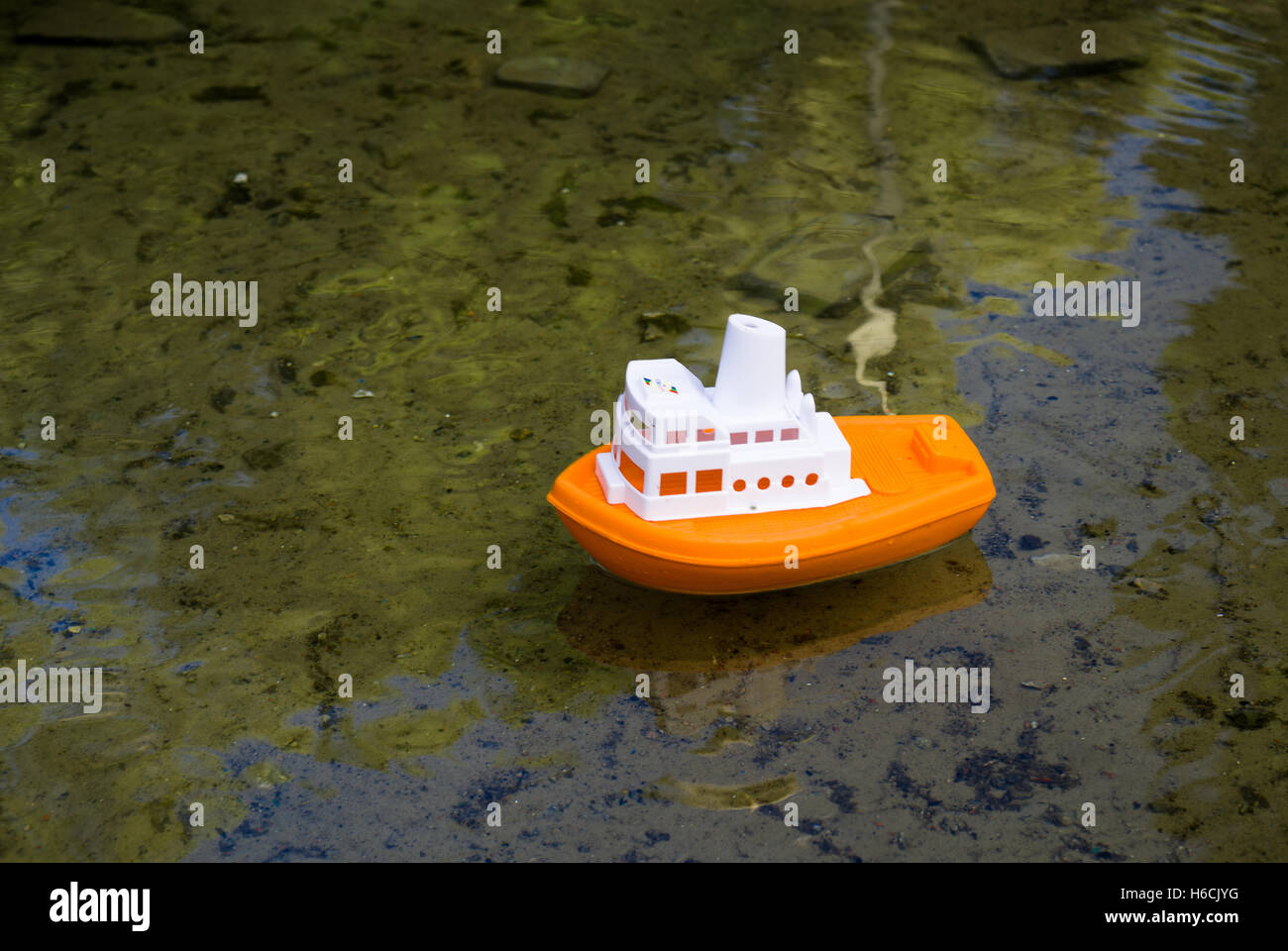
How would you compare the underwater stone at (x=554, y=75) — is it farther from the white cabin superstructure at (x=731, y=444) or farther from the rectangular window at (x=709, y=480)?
the rectangular window at (x=709, y=480)

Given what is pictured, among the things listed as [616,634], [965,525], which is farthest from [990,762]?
[616,634]

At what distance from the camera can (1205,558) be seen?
25.6 feet

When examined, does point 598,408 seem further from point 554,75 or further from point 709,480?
point 554,75

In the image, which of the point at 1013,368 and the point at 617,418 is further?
the point at 1013,368

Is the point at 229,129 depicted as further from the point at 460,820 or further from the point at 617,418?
the point at 460,820

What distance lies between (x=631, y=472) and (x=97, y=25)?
10446mm

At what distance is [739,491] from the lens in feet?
23.1

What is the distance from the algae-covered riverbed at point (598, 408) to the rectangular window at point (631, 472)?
2.91 feet

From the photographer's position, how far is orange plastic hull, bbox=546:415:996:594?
6.89 metres

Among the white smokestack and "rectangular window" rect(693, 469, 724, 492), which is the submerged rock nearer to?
the white smokestack

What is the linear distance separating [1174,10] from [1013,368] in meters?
8.01

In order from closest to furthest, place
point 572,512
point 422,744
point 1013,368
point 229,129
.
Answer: point 422,744 → point 572,512 → point 1013,368 → point 229,129

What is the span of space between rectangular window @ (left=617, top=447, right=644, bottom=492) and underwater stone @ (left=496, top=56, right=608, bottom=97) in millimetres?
7317

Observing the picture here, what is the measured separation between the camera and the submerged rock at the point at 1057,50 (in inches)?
546
